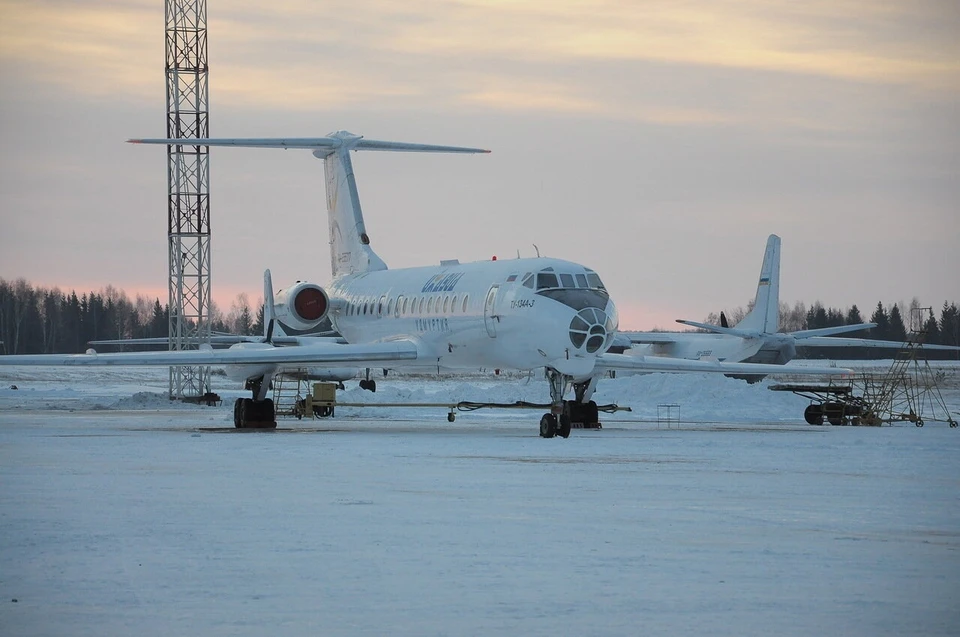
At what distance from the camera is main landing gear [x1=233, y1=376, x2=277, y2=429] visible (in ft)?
90.6

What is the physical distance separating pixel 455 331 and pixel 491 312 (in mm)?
1462

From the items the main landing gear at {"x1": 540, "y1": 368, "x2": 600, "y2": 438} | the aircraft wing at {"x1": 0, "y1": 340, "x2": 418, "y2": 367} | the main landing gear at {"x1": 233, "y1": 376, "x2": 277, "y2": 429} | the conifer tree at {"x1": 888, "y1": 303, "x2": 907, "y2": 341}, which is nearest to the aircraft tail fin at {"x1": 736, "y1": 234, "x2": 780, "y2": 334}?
the main landing gear at {"x1": 540, "y1": 368, "x2": 600, "y2": 438}

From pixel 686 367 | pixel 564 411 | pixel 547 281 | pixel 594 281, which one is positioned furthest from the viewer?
pixel 686 367

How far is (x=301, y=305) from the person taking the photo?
31.8 metres

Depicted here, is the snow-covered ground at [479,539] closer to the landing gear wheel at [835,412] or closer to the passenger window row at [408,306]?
the passenger window row at [408,306]

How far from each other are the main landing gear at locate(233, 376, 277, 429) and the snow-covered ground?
768 centimetres

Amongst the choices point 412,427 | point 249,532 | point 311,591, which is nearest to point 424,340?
point 412,427

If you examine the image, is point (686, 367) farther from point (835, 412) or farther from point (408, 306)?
point (408, 306)

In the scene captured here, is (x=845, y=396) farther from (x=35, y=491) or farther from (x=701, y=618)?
(x=701, y=618)

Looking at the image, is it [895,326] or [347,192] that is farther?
[895,326]

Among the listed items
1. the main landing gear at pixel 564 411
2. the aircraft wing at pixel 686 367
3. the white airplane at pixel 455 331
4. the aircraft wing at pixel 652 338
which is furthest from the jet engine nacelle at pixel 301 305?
the aircraft wing at pixel 652 338

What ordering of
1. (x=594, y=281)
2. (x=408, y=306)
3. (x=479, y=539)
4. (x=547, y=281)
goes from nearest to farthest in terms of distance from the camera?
(x=479, y=539) → (x=547, y=281) → (x=594, y=281) → (x=408, y=306)

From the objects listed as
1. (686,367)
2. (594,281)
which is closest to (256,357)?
(594,281)

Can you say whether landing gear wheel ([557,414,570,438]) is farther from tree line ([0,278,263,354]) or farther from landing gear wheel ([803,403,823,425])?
tree line ([0,278,263,354])
